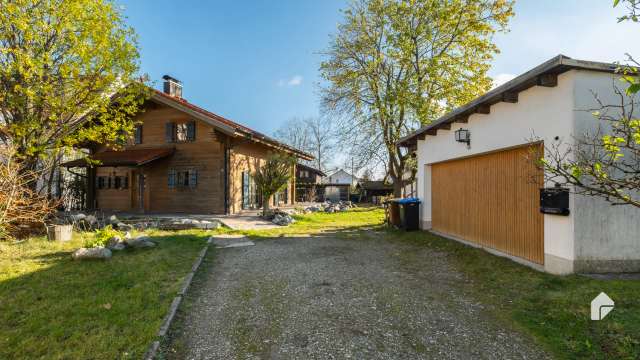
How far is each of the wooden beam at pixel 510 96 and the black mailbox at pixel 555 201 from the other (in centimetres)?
193

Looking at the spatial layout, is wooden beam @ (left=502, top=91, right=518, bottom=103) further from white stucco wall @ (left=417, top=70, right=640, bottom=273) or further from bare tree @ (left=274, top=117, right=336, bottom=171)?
bare tree @ (left=274, top=117, right=336, bottom=171)

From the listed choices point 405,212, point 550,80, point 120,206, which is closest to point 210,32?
point 120,206

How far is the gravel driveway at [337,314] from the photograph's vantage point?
128 inches

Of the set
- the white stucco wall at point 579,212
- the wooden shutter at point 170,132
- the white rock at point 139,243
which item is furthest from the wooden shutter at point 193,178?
the white stucco wall at point 579,212

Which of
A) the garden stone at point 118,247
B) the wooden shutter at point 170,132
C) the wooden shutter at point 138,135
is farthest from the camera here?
the wooden shutter at point 138,135

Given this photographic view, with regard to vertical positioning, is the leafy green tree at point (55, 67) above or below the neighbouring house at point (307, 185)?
above

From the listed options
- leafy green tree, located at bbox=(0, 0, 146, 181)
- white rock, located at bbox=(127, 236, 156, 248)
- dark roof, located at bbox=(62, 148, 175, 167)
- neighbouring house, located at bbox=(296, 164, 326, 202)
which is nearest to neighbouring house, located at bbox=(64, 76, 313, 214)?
dark roof, located at bbox=(62, 148, 175, 167)

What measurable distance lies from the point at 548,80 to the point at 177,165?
15.2m

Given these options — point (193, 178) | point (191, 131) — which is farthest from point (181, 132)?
point (193, 178)

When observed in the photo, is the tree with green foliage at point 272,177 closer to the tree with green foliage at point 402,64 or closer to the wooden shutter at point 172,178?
the wooden shutter at point 172,178

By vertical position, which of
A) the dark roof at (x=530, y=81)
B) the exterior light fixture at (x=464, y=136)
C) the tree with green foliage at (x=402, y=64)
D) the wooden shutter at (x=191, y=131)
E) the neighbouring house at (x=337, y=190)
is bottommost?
the neighbouring house at (x=337, y=190)

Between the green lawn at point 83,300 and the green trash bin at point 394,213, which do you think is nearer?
the green lawn at point 83,300

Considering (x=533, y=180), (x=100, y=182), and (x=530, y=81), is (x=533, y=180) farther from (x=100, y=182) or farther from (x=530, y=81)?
(x=100, y=182)

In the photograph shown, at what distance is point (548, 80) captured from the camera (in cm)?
525
